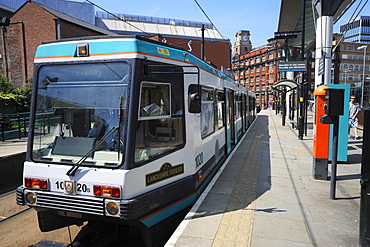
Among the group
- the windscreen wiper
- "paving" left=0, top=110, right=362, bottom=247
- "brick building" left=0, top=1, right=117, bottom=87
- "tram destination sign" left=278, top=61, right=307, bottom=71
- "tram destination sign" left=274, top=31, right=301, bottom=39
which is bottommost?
"paving" left=0, top=110, right=362, bottom=247

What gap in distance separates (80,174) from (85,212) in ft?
1.64

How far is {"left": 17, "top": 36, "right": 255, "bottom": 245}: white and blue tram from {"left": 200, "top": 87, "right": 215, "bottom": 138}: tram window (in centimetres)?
133

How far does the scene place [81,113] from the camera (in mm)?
4137

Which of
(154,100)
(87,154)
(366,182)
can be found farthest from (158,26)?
(366,182)

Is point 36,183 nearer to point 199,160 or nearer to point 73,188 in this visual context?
point 73,188

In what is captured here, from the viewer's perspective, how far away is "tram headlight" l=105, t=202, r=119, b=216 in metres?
3.69

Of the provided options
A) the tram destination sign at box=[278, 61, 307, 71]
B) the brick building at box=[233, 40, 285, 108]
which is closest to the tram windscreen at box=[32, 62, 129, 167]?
the tram destination sign at box=[278, 61, 307, 71]

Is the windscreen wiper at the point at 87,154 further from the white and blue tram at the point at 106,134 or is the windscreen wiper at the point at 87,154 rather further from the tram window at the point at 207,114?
the tram window at the point at 207,114

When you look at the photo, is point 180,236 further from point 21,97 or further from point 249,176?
point 21,97

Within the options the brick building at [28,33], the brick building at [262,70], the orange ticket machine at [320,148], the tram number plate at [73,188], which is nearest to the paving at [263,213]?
the orange ticket machine at [320,148]

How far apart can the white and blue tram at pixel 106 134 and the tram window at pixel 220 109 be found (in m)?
3.12

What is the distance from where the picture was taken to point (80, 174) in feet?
12.7

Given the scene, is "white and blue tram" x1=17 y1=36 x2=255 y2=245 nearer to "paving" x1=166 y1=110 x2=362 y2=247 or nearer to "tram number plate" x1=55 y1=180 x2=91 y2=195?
"tram number plate" x1=55 y1=180 x2=91 y2=195

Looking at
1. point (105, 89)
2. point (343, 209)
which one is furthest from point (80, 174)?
point (343, 209)
